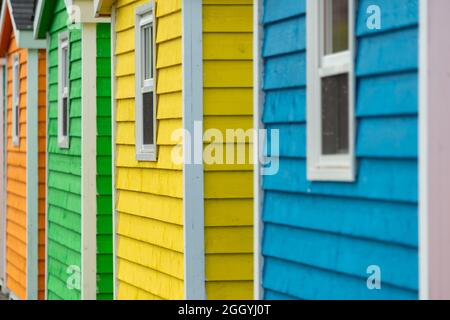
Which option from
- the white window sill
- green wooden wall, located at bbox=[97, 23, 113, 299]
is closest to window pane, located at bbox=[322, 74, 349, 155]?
green wooden wall, located at bbox=[97, 23, 113, 299]

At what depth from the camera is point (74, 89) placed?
45.3ft

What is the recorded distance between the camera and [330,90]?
23.2 ft

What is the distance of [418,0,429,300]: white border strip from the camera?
580 cm

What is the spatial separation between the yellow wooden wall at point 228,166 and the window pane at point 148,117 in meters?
1.34

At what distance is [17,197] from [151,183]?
25.7 ft

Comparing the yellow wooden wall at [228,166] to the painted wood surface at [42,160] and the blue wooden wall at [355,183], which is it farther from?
the painted wood surface at [42,160]

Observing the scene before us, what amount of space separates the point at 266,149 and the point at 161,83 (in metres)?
2.80

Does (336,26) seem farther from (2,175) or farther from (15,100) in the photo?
(2,175)

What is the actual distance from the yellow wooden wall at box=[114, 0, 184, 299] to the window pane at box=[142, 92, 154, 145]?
24cm

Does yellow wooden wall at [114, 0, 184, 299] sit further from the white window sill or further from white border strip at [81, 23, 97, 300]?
the white window sill

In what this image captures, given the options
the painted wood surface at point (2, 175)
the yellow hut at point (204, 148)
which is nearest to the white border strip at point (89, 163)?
the yellow hut at point (204, 148)

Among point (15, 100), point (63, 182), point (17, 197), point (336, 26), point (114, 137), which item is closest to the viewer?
point (336, 26)
